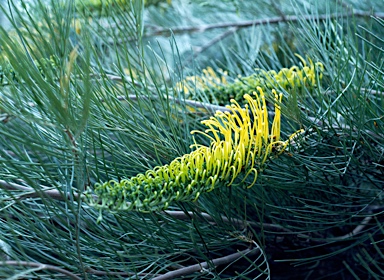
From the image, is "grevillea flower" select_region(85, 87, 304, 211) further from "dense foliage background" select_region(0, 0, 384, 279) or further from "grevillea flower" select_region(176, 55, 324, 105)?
"grevillea flower" select_region(176, 55, 324, 105)

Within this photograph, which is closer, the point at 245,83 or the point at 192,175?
the point at 192,175

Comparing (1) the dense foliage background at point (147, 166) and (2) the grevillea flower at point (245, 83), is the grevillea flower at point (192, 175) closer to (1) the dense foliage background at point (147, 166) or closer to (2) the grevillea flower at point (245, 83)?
(1) the dense foliage background at point (147, 166)

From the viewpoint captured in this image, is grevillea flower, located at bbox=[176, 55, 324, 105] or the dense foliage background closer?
the dense foliage background

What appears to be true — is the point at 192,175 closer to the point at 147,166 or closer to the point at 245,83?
the point at 147,166

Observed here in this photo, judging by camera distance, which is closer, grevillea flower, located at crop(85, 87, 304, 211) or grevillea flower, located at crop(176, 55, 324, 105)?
grevillea flower, located at crop(85, 87, 304, 211)

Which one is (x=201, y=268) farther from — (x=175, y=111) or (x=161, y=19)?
(x=161, y=19)

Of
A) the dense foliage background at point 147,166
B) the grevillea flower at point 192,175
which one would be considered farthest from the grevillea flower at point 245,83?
the grevillea flower at point 192,175

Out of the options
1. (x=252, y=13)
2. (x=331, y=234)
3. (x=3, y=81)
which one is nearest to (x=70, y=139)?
(x=3, y=81)

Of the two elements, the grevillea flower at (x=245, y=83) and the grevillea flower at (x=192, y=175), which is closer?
the grevillea flower at (x=192, y=175)

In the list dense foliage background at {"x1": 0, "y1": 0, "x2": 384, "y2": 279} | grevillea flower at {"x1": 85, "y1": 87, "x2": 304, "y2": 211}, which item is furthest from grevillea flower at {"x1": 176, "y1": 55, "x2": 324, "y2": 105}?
grevillea flower at {"x1": 85, "y1": 87, "x2": 304, "y2": 211}

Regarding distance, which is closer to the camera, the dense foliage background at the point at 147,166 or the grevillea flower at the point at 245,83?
the dense foliage background at the point at 147,166

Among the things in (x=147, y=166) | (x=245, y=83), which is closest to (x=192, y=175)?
(x=147, y=166)
